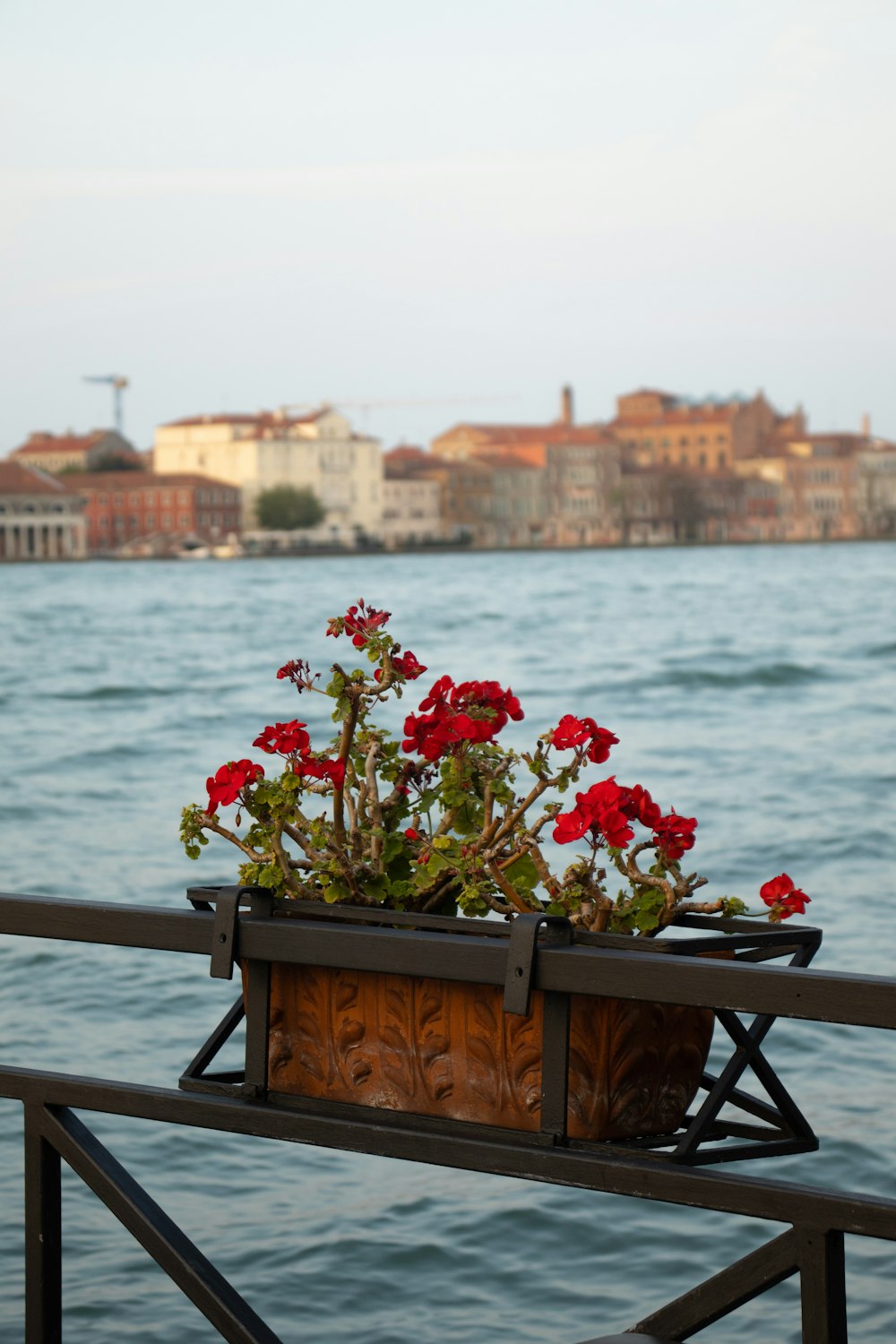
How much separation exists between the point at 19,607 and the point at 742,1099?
2066 inches

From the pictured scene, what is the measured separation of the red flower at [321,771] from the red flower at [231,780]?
0.12 feet

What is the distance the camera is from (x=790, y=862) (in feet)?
35.4

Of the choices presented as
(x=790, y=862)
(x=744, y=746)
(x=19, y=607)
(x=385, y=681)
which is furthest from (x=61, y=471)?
(x=385, y=681)

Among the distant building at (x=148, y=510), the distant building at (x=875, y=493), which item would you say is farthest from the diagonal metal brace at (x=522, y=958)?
the distant building at (x=875, y=493)

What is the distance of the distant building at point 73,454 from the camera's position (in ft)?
358

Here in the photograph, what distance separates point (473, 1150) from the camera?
143cm

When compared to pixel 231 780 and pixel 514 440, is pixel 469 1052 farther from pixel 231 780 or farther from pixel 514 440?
pixel 514 440

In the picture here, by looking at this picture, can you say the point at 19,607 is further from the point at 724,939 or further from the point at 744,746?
the point at 724,939

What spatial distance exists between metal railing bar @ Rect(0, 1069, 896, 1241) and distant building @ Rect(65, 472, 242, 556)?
96825 millimetres

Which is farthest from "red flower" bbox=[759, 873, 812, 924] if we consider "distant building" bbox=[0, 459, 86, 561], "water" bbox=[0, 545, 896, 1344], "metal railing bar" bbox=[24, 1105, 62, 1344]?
"distant building" bbox=[0, 459, 86, 561]

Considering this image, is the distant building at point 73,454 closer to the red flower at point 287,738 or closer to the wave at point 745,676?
the wave at point 745,676

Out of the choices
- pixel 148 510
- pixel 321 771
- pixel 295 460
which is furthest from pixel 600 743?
pixel 295 460

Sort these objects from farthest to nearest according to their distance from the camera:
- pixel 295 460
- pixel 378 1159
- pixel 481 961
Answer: pixel 295 460, pixel 378 1159, pixel 481 961

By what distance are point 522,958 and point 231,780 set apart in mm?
396
